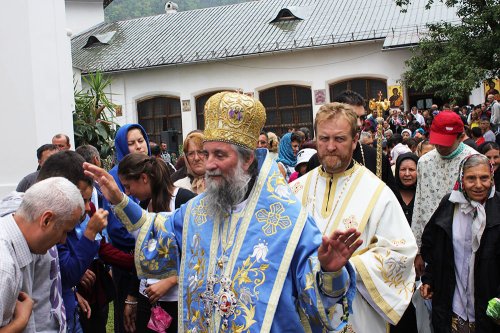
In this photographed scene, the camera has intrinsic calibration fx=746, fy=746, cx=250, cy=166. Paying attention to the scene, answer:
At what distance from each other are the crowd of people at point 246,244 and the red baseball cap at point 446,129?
69 cm

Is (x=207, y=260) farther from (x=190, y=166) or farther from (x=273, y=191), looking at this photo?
(x=190, y=166)

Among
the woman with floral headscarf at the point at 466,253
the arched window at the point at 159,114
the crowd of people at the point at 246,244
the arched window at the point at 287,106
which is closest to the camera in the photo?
the crowd of people at the point at 246,244

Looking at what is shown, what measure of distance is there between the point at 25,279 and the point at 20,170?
864 centimetres

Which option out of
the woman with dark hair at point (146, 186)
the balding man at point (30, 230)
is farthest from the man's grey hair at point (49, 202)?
the woman with dark hair at point (146, 186)

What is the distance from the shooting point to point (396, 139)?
13203mm

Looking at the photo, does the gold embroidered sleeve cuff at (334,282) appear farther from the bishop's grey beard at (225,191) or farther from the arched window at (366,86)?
the arched window at (366,86)

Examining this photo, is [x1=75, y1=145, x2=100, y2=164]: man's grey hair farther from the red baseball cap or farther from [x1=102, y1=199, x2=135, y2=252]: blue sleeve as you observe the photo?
the red baseball cap

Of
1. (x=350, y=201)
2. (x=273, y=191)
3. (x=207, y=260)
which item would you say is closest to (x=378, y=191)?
(x=350, y=201)

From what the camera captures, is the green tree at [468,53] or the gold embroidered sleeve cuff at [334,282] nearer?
the gold embroidered sleeve cuff at [334,282]

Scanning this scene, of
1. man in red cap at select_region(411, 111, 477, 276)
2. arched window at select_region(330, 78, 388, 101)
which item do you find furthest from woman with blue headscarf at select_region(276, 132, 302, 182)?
arched window at select_region(330, 78, 388, 101)

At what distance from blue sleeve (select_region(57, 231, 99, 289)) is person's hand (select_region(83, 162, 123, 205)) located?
0.26 metres

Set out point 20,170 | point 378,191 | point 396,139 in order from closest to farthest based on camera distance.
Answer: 1. point 378,191
2. point 20,170
3. point 396,139

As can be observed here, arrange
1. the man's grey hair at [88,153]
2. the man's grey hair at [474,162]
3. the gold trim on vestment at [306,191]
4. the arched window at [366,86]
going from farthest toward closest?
1. the arched window at [366,86]
2. the man's grey hair at [88,153]
3. the man's grey hair at [474,162]
4. the gold trim on vestment at [306,191]

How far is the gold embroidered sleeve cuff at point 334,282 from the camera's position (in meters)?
3.02
